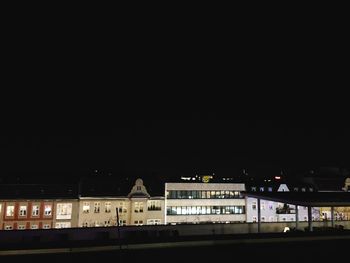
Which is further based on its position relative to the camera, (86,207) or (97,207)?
(97,207)

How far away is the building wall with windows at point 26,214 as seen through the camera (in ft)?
111

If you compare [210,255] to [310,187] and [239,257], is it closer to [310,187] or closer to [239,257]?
[239,257]

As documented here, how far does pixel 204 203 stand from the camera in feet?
135

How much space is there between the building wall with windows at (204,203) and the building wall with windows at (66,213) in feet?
33.4

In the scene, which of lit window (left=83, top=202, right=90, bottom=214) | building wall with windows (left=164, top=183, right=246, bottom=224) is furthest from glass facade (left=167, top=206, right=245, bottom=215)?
lit window (left=83, top=202, right=90, bottom=214)

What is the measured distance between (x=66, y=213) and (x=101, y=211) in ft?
11.8

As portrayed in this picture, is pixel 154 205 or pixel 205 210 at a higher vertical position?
pixel 154 205

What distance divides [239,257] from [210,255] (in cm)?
100

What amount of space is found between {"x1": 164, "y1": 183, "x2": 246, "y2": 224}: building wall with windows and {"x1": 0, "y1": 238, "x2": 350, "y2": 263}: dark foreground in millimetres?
27526

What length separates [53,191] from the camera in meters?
36.0

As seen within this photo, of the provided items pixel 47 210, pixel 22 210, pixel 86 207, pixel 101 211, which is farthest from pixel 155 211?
pixel 22 210

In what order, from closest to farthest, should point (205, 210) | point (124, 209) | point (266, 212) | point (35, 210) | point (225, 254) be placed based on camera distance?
point (225, 254) → point (35, 210) → point (124, 209) → point (205, 210) → point (266, 212)

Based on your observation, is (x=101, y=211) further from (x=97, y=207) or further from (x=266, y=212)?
(x=266, y=212)

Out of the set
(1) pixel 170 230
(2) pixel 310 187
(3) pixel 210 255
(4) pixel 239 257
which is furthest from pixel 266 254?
(2) pixel 310 187
